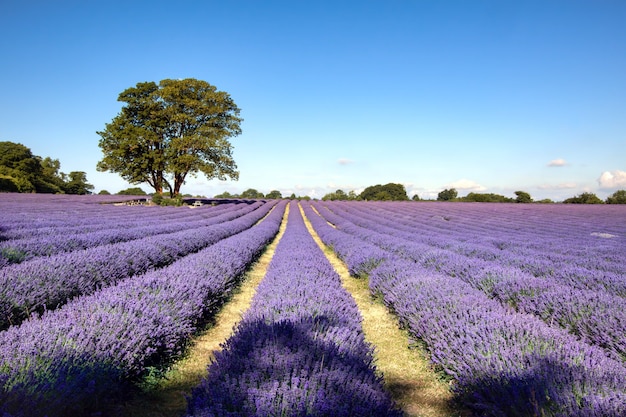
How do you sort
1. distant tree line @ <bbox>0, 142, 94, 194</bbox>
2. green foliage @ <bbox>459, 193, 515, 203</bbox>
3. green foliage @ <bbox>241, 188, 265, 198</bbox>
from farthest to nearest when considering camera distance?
1. green foliage @ <bbox>241, 188, 265, 198</bbox>
2. green foliage @ <bbox>459, 193, 515, 203</bbox>
3. distant tree line @ <bbox>0, 142, 94, 194</bbox>

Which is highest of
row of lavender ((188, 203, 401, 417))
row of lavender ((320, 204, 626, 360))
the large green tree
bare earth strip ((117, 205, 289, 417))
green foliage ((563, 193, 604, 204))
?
the large green tree

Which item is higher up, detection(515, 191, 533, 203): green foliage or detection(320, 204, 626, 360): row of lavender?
detection(515, 191, 533, 203): green foliage

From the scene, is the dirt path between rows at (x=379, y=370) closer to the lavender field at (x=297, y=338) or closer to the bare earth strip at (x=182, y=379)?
the bare earth strip at (x=182, y=379)

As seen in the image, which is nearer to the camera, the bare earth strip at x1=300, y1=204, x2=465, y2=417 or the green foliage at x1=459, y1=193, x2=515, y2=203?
the bare earth strip at x1=300, y1=204, x2=465, y2=417

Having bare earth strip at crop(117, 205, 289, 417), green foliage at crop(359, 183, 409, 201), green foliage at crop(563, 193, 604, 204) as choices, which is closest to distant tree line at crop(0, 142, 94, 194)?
bare earth strip at crop(117, 205, 289, 417)

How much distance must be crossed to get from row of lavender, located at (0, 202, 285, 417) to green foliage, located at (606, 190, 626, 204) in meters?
58.9

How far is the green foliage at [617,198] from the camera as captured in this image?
44.3 metres

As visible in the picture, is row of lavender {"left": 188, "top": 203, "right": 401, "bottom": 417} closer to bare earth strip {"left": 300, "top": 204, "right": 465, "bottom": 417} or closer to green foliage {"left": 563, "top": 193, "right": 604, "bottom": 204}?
bare earth strip {"left": 300, "top": 204, "right": 465, "bottom": 417}

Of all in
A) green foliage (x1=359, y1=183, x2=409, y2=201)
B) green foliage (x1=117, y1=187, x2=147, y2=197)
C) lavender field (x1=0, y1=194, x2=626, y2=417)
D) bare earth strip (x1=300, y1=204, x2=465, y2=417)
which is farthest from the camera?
green foliage (x1=359, y1=183, x2=409, y2=201)

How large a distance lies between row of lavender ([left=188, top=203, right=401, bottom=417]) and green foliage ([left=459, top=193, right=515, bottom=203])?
58736 millimetres

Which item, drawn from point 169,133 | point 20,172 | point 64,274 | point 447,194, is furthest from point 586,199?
point 20,172

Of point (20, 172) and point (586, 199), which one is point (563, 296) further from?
point (586, 199)

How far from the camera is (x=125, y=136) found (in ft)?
92.0

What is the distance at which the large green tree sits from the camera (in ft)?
90.4
